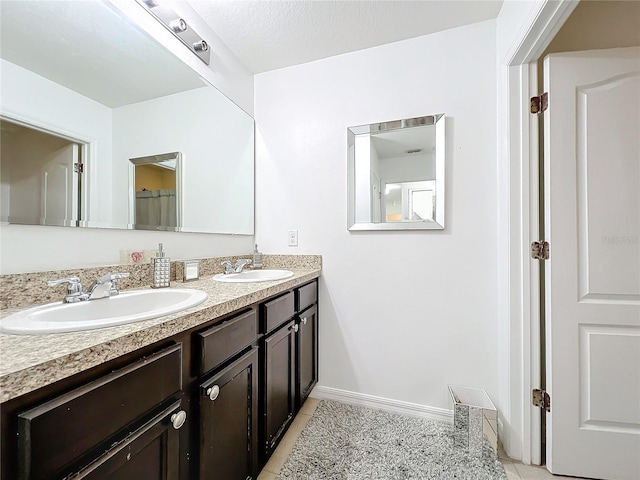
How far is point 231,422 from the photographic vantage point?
3.02 ft

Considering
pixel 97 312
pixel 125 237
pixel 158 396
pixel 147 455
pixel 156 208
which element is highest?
pixel 156 208

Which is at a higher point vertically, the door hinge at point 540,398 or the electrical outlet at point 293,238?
the electrical outlet at point 293,238

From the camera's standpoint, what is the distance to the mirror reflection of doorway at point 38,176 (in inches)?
32.7

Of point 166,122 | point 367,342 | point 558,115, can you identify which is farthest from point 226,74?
point 367,342

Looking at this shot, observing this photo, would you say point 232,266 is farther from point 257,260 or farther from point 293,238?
point 293,238

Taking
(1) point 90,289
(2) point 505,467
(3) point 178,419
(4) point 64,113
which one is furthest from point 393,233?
(4) point 64,113

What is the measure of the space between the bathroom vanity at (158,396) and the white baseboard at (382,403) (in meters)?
0.58

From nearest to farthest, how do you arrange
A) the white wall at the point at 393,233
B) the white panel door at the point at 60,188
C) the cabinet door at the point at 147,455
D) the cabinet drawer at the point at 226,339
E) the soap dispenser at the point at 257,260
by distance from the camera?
the cabinet door at the point at 147,455
the cabinet drawer at the point at 226,339
the white panel door at the point at 60,188
the white wall at the point at 393,233
the soap dispenser at the point at 257,260

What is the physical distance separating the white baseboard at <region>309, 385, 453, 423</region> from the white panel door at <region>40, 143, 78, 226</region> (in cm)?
167

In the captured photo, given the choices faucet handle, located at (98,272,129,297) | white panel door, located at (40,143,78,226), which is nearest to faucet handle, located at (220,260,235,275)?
faucet handle, located at (98,272,129,297)

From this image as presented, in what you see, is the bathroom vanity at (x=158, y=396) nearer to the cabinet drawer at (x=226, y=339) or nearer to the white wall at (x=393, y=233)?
the cabinet drawer at (x=226, y=339)

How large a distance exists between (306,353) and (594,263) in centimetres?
150

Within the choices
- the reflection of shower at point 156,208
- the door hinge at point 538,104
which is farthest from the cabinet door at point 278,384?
the door hinge at point 538,104

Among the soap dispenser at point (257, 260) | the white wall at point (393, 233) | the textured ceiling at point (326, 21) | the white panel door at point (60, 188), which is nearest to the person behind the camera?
the white panel door at point (60, 188)
